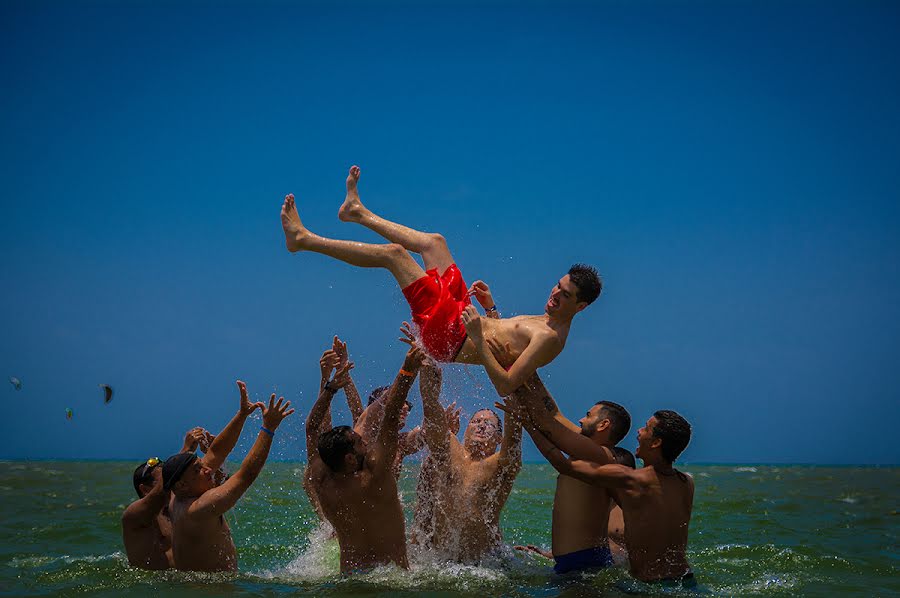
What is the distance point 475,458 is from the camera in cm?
1001

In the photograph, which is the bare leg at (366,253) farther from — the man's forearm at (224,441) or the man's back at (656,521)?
the man's back at (656,521)

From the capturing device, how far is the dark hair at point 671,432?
8.24m

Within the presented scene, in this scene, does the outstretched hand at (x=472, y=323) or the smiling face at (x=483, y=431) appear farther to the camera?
the smiling face at (x=483, y=431)

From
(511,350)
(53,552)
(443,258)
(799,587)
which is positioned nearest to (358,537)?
(511,350)

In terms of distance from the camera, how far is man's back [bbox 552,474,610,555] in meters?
9.02

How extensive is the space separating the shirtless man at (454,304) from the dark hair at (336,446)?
126 centimetres

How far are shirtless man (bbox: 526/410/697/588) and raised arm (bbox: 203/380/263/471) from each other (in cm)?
337

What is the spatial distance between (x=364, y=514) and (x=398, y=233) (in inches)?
120

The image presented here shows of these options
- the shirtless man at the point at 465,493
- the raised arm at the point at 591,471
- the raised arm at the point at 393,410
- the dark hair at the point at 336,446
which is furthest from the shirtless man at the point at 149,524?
the raised arm at the point at 591,471

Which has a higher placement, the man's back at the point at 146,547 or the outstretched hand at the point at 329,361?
the outstretched hand at the point at 329,361

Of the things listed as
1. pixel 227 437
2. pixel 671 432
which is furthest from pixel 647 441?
pixel 227 437

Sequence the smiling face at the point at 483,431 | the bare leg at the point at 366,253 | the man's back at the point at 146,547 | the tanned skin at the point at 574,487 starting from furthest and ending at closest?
the smiling face at the point at 483,431, the man's back at the point at 146,547, the bare leg at the point at 366,253, the tanned skin at the point at 574,487

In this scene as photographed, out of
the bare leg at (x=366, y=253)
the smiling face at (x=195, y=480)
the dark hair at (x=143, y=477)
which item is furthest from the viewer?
the dark hair at (x=143, y=477)

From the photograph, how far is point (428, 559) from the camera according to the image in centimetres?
980
